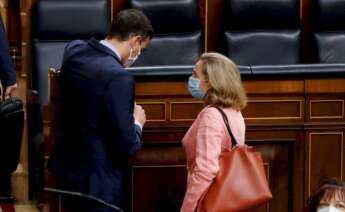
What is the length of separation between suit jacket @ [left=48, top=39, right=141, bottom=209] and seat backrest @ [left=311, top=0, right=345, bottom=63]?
1.50m

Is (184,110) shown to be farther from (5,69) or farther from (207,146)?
(5,69)

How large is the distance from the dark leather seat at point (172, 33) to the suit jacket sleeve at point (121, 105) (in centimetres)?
130

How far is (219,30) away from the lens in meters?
3.42

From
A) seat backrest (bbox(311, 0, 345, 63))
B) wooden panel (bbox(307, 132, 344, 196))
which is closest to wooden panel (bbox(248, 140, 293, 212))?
wooden panel (bbox(307, 132, 344, 196))

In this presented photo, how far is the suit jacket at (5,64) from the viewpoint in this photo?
2.79 metres

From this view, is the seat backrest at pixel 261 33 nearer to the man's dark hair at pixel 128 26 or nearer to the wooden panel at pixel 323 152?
the wooden panel at pixel 323 152

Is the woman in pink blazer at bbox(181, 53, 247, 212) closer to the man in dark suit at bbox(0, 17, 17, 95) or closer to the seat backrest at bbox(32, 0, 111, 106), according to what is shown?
the man in dark suit at bbox(0, 17, 17, 95)

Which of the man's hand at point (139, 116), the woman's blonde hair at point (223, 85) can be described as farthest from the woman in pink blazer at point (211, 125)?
the man's hand at point (139, 116)

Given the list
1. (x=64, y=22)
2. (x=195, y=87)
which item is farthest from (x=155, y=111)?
(x=64, y=22)

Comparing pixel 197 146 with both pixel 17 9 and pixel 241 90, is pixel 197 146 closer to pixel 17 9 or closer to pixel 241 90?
pixel 241 90

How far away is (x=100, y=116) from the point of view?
1.91m

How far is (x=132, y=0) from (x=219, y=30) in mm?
397

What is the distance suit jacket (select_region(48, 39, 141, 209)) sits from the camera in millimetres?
1879

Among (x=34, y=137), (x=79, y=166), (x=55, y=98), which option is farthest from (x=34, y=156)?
(x=79, y=166)
